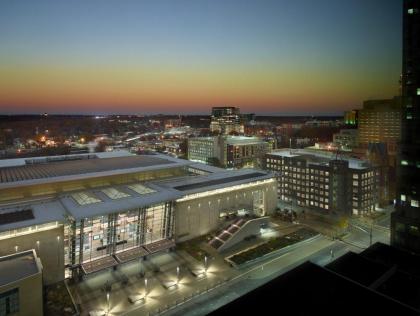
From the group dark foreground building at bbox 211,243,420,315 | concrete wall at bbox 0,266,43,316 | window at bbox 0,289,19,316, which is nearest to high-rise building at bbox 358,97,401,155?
dark foreground building at bbox 211,243,420,315

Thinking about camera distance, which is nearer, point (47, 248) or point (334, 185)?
point (47, 248)

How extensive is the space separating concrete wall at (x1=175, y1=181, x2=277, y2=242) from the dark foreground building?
2426 centimetres

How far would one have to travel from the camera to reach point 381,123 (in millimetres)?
131375

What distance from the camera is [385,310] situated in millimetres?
18688

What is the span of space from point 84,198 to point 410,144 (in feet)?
147

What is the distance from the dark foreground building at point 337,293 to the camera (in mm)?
18609

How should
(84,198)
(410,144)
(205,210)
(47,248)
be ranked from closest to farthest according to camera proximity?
(47,248)
(410,144)
(84,198)
(205,210)

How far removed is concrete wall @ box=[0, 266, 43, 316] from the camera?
1039 inches

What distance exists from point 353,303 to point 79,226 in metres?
30.8

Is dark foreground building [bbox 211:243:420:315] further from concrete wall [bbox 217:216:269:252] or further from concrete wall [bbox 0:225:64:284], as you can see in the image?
concrete wall [bbox 0:225:64:284]

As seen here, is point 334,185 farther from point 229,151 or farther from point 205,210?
point 229,151

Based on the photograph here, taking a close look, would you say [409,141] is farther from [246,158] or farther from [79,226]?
[246,158]

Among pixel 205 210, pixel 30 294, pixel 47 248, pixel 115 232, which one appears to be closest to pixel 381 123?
pixel 205 210

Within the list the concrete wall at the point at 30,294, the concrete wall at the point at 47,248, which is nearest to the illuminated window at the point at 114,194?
the concrete wall at the point at 47,248
